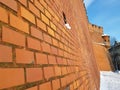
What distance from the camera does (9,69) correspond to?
94 centimetres

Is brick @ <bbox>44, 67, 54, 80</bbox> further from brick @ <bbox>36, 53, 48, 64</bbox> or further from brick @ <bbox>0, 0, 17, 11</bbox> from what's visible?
brick @ <bbox>0, 0, 17, 11</bbox>

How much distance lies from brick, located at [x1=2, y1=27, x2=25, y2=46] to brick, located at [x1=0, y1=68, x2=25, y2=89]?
13 cm

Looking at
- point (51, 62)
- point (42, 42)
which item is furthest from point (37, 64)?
point (51, 62)

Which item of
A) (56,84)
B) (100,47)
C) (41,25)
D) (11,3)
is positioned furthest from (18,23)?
(100,47)

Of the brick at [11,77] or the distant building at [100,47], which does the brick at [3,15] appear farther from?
the distant building at [100,47]

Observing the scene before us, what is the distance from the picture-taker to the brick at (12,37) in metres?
0.95

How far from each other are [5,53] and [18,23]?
0.25m

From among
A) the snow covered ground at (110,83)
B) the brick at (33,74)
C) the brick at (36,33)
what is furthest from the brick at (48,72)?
the snow covered ground at (110,83)

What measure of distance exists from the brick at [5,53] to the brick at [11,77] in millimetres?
43

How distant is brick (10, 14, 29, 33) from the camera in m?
1.06

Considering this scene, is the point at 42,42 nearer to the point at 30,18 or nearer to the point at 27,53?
the point at 30,18

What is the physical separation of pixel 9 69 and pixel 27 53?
0.23 meters

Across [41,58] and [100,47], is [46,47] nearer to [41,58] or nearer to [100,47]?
[41,58]

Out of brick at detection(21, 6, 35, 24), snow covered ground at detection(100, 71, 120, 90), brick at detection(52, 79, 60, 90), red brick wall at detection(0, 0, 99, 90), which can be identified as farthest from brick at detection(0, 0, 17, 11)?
snow covered ground at detection(100, 71, 120, 90)
